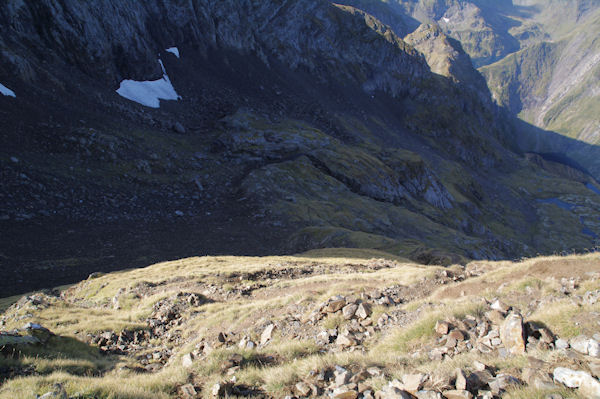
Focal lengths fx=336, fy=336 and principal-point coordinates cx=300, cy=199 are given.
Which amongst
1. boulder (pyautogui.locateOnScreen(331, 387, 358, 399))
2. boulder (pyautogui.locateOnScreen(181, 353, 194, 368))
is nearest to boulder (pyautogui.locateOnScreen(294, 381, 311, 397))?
boulder (pyautogui.locateOnScreen(331, 387, 358, 399))

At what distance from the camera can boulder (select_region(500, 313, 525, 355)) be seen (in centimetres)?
767

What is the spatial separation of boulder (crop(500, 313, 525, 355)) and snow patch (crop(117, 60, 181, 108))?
56080 mm

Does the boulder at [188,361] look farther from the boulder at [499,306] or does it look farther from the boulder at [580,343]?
the boulder at [580,343]

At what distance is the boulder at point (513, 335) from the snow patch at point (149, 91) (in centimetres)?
5608

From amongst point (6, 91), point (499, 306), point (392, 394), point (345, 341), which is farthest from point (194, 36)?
point (392, 394)

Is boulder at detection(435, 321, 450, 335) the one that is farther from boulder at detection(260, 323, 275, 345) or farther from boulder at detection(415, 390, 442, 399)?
boulder at detection(260, 323, 275, 345)

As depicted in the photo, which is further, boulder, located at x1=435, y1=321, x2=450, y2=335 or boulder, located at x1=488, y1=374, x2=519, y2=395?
boulder, located at x1=435, y1=321, x2=450, y2=335

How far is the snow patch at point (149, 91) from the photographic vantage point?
5294 centimetres

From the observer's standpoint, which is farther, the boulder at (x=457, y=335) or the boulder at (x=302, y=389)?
the boulder at (x=457, y=335)

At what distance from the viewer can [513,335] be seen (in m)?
7.95

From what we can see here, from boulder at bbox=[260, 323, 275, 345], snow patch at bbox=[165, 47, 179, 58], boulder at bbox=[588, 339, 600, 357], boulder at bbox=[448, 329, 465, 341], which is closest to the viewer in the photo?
boulder at bbox=[588, 339, 600, 357]

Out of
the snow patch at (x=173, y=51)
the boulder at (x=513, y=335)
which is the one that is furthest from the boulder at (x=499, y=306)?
the snow patch at (x=173, y=51)

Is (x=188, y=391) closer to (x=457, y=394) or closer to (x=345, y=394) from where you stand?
(x=345, y=394)

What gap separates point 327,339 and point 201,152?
4294 centimetres
